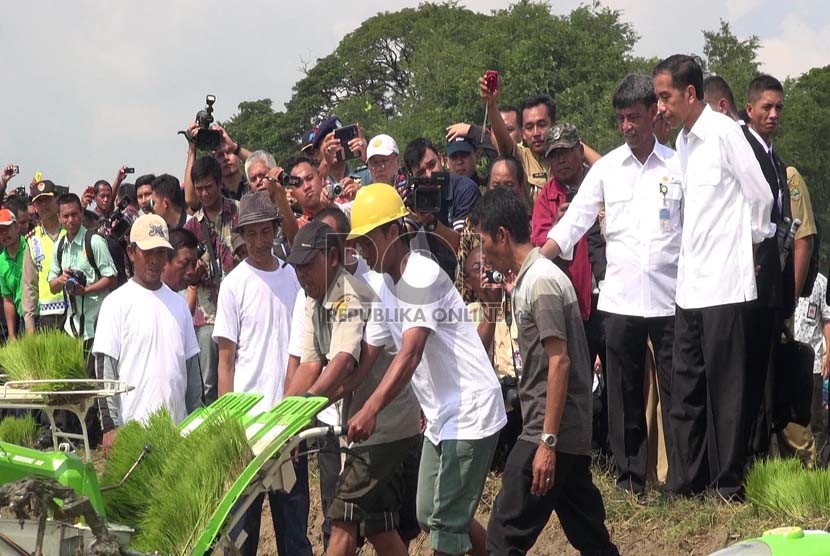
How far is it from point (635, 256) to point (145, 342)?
299 centimetres

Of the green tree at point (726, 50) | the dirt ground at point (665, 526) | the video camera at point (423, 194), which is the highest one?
the green tree at point (726, 50)

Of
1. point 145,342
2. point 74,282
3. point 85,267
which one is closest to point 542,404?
point 145,342

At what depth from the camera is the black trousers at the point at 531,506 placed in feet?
18.5

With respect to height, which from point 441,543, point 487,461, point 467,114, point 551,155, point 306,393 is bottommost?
point 441,543

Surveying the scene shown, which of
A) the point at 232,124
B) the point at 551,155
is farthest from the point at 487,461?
the point at 232,124

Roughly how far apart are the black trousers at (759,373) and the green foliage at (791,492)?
1.06 feet

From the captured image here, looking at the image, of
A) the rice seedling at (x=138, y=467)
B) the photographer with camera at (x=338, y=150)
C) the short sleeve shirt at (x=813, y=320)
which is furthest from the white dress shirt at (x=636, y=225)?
the rice seedling at (x=138, y=467)

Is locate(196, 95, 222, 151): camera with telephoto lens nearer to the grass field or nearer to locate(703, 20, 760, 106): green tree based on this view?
the grass field

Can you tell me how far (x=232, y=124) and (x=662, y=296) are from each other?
41748mm

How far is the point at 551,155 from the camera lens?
318 inches

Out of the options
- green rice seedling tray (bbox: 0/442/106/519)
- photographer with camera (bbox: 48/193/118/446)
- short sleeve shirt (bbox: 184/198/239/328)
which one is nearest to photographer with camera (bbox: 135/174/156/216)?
photographer with camera (bbox: 48/193/118/446)

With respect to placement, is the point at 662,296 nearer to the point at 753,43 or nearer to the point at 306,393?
the point at 306,393

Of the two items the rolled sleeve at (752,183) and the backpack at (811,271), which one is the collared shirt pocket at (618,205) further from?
the backpack at (811,271)

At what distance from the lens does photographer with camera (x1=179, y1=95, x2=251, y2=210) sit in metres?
9.29
